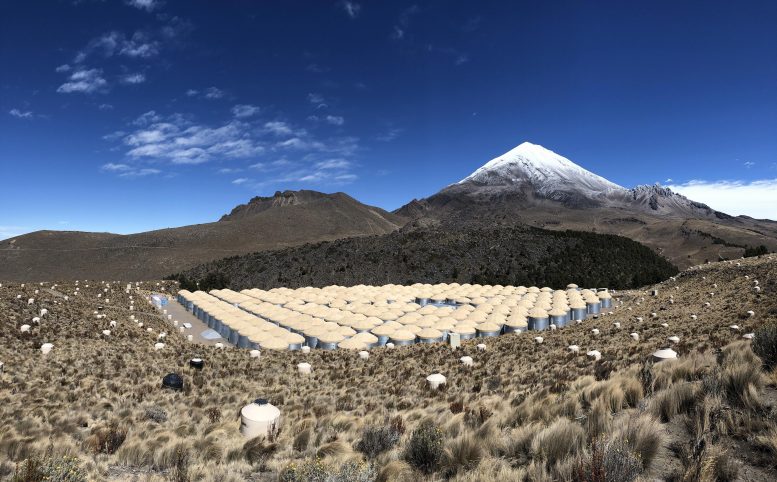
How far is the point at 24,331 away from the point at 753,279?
2085 inches

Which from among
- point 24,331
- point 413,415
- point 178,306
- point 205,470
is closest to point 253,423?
point 205,470

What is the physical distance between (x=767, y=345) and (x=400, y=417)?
8397 millimetres

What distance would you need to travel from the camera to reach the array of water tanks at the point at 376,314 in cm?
3102

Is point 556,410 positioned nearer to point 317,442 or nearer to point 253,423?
point 317,442

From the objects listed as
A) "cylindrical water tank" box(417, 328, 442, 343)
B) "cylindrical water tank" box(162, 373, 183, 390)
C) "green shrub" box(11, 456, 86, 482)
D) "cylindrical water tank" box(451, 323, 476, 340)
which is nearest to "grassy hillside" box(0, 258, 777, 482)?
"green shrub" box(11, 456, 86, 482)

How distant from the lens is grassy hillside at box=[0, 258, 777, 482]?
5.82 metres

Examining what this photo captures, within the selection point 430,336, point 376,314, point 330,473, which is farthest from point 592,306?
point 330,473

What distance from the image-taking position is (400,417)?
33.5 feet

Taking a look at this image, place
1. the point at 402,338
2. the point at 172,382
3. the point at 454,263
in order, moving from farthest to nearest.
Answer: the point at 454,263
the point at 402,338
the point at 172,382

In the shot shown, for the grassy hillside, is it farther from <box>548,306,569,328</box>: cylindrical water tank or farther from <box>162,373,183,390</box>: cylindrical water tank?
<box>548,306,569,328</box>: cylindrical water tank

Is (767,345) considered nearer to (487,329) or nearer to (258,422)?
(258,422)

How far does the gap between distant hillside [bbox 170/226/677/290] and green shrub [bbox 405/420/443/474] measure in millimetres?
64037

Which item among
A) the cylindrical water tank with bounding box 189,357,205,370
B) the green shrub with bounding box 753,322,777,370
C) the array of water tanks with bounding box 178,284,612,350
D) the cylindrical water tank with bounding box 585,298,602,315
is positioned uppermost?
the green shrub with bounding box 753,322,777,370

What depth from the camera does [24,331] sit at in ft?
69.8
